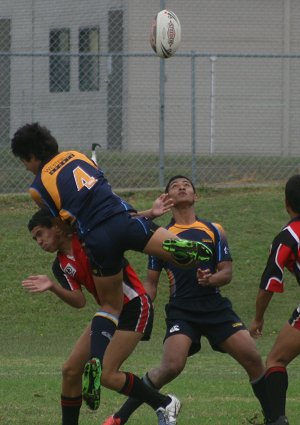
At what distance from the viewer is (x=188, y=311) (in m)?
8.10

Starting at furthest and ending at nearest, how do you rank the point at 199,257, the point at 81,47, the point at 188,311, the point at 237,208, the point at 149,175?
the point at 81,47 < the point at 149,175 < the point at 237,208 < the point at 188,311 < the point at 199,257

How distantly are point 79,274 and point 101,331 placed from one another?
20.3 inches

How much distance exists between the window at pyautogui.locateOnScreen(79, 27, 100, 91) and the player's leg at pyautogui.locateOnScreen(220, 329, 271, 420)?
13482 millimetres

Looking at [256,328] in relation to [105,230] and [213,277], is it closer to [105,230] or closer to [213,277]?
[213,277]

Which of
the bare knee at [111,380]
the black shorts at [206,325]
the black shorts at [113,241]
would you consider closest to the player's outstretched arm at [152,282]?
the black shorts at [206,325]

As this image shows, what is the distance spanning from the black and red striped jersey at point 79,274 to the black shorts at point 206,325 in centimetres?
57

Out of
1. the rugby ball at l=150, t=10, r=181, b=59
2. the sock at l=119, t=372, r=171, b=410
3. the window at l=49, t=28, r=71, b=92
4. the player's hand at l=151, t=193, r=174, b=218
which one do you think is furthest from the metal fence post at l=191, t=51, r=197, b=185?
the sock at l=119, t=372, r=171, b=410

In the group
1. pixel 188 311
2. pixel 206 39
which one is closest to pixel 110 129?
pixel 206 39

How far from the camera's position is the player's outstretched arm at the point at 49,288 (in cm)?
717

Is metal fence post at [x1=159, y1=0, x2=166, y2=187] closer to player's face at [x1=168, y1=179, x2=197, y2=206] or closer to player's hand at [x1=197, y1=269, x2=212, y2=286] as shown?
player's face at [x1=168, y1=179, x2=197, y2=206]

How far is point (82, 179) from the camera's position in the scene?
24.3 feet

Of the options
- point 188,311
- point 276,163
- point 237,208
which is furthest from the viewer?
point 276,163

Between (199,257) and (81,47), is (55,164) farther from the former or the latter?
(81,47)

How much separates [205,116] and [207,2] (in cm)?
307
